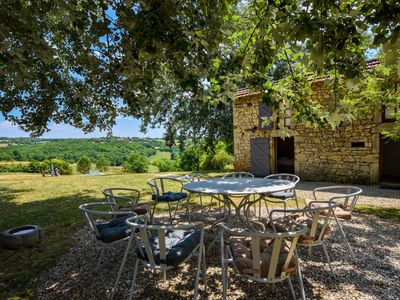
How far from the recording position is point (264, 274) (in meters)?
1.80

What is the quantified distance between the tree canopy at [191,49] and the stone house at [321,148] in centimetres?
288

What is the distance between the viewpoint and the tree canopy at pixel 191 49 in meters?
1.58

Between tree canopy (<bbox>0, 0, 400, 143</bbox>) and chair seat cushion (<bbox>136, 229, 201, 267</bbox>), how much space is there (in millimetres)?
1317

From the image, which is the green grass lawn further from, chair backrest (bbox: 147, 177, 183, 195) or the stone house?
the stone house

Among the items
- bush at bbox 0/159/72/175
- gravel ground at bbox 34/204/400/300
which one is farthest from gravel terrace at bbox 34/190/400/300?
bush at bbox 0/159/72/175

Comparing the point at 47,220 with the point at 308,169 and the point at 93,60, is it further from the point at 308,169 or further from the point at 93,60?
the point at 308,169

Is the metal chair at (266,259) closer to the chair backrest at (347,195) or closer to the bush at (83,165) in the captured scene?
the chair backrest at (347,195)

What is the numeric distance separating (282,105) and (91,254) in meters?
3.20

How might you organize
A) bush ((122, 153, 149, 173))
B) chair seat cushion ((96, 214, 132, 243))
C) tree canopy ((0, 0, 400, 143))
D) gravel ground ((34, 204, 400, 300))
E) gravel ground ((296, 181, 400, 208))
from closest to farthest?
1. tree canopy ((0, 0, 400, 143))
2. gravel ground ((34, 204, 400, 300))
3. chair seat cushion ((96, 214, 132, 243))
4. gravel ground ((296, 181, 400, 208))
5. bush ((122, 153, 149, 173))

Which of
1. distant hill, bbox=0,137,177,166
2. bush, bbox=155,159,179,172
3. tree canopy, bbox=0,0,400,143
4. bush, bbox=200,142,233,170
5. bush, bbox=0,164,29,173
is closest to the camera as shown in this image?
tree canopy, bbox=0,0,400,143

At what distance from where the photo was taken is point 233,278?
2469 mm

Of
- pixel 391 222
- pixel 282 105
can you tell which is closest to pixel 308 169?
pixel 391 222

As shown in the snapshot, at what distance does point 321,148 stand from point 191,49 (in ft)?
26.6

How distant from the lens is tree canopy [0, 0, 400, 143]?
1.58 m
